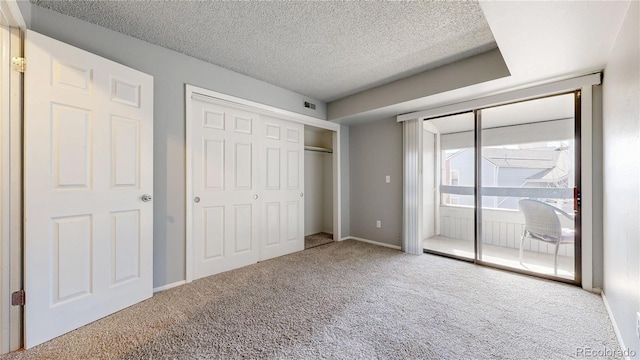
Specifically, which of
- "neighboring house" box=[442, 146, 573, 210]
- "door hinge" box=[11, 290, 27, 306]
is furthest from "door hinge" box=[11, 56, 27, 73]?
"neighboring house" box=[442, 146, 573, 210]

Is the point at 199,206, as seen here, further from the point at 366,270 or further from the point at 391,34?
the point at 391,34

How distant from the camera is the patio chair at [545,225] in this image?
275 centimetres

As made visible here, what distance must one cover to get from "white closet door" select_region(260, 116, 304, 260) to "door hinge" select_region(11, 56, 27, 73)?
215 cm

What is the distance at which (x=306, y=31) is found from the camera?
218 centimetres

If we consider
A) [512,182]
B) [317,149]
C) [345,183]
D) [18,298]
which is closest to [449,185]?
[512,182]

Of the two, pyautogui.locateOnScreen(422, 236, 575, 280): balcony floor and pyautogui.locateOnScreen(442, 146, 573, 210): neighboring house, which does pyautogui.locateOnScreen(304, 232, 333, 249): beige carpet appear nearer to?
pyautogui.locateOnScreen(422, 236, 575, 280): balcony floor

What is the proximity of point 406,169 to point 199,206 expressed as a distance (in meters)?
2.90

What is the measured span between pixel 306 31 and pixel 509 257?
12.1ft

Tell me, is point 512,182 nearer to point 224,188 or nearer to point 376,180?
point 376,180

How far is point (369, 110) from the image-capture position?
11.9 feet

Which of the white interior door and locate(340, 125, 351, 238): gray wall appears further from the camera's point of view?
locate(340, 125, 351, 238): gray wall

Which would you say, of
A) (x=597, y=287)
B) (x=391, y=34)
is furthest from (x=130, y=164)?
(x=597, y=287)

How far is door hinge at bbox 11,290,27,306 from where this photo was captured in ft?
5.25

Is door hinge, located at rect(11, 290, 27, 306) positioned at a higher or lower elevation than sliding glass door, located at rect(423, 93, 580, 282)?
lower
